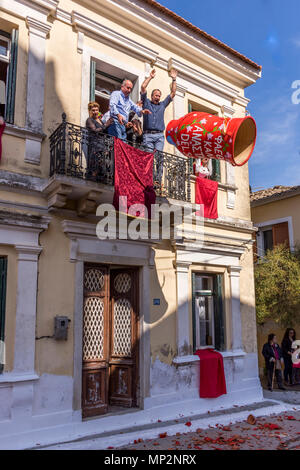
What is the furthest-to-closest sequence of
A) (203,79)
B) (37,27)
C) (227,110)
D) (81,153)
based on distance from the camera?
(227,110) < (203,79) < (37,27) < (81,153)

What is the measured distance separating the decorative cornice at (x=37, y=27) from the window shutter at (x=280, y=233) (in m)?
10.5

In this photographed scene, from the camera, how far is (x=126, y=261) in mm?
7719

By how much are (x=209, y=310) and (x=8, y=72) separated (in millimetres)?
6241

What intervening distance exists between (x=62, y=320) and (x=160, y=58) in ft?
19.3

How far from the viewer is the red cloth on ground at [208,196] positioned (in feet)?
29.9

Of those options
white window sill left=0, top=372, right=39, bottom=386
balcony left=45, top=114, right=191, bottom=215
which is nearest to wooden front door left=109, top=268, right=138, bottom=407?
balcony left=45, top=114, right=191, bottom=215

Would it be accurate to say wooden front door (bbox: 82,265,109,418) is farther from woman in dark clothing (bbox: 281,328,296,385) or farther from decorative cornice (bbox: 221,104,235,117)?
woman in dark clothing (bbox: 281,328,296,385)

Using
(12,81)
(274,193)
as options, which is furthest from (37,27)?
(274,193)

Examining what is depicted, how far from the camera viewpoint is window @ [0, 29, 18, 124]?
22.3ft

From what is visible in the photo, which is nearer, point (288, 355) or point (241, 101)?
point (241, 101)

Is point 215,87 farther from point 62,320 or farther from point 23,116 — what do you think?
point 62,320

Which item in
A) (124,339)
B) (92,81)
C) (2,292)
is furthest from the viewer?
(124,339)

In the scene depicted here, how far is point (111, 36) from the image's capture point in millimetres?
8094

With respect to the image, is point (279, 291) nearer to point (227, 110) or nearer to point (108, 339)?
point (227, 110)
